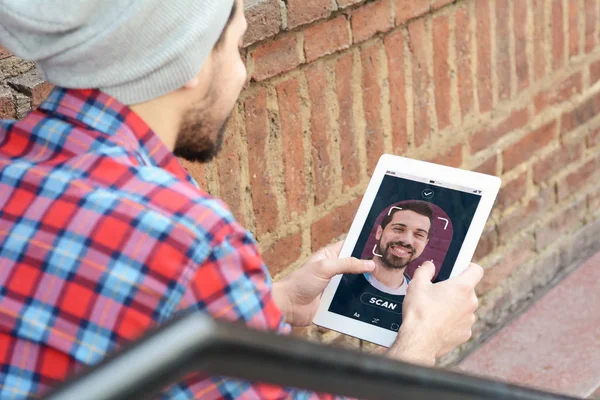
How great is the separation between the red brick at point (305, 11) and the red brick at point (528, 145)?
0.98m

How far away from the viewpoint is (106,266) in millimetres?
1146

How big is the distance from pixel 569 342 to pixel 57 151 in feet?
6.99

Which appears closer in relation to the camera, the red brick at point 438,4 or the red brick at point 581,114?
the red brick at point 438,4

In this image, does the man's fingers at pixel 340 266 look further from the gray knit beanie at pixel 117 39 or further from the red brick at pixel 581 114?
the red brick at pixel 581 114

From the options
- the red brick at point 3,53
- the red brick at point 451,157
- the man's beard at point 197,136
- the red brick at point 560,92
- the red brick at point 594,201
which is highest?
the man's beard at point 197,136

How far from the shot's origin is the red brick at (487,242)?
2980 mm

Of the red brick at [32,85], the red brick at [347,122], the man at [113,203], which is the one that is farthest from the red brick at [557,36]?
the man at [113,203]

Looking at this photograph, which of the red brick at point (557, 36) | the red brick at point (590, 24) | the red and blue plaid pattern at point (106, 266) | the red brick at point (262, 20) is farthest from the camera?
the red brick at point (590, 24)

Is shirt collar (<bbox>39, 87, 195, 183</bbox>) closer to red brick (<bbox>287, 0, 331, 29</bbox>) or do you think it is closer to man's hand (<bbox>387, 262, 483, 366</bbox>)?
man's hand (<bbox>387, 262, 483, 366</bbox>)

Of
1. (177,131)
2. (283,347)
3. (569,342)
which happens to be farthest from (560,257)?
(283,347)

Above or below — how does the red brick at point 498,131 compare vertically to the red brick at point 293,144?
below

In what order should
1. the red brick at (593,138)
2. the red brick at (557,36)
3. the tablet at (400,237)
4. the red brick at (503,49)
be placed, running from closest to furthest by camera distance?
the tablet at (400,237) < the red brick at (503,49) < the red brick at (557,36) < the red brick at (593,138)

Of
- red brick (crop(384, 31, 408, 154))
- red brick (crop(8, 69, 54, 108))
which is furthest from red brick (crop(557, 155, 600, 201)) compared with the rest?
red brick (crop(8, 69, 54, 108))

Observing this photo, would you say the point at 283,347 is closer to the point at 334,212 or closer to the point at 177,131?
the point at 177,131
